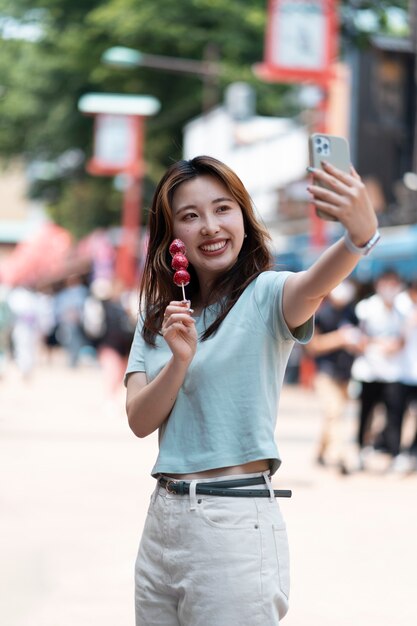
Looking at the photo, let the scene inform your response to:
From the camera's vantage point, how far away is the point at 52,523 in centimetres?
791

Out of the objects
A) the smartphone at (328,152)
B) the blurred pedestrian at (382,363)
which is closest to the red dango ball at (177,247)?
the smartphone at (328,152)

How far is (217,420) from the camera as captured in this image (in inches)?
114

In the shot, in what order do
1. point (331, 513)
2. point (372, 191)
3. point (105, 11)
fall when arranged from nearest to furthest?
point (331, 513), point (372, 191), point (105, 11)

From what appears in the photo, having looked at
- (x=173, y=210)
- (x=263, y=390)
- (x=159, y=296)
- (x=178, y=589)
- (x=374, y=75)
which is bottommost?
(x=178, y=589)

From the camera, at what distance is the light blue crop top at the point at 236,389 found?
114 inches

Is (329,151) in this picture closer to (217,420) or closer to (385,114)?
(217,420)

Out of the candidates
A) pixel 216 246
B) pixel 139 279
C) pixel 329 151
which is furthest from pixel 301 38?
pixel 329 151

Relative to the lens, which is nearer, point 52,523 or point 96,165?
point 52,523

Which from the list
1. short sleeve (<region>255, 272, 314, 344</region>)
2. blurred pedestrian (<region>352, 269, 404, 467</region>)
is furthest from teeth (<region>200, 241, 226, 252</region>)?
blurred pedestrian (<region>352, 269, 404, 467</region>)

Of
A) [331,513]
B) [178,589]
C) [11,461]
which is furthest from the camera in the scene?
[11,461]

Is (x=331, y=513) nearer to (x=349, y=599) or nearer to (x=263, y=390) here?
(x=349, y=599)

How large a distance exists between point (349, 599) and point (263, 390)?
3.36m

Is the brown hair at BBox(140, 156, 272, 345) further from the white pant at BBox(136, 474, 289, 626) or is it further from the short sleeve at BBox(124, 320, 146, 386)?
the white pant at BBox(136, 474, 289, 626)

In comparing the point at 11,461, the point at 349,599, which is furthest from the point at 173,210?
the point at 11,461
